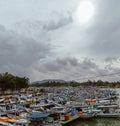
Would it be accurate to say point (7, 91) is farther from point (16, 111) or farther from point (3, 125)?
point (3, 125)

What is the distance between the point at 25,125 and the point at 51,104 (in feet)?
64.9

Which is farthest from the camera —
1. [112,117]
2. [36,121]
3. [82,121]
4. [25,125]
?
[112,117]

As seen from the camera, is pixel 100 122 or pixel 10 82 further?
pixel 10 82

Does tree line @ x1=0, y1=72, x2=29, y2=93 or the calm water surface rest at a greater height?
tree line @ x1=0, y1=72, x2=29, y2=93

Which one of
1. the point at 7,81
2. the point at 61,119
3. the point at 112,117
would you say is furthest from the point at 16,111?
the point at 7,81

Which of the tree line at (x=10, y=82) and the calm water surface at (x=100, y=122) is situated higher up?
the tree line at (x=10, y=82)

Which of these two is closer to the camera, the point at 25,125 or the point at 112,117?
the point at 25,125

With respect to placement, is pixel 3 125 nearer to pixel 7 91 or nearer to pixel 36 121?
pixel 36 121

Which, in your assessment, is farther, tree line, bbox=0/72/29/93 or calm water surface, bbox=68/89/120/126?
tree line, bbox=0/72/29/93

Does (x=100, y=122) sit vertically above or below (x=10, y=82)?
below

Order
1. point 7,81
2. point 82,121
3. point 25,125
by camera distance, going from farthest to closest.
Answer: point 7,81
point 82,121
point 25,125

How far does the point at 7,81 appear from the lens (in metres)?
87.4

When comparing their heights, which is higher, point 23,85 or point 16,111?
point 23,85

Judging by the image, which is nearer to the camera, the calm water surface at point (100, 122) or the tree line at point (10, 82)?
the calm water surface at point (100, 122)
